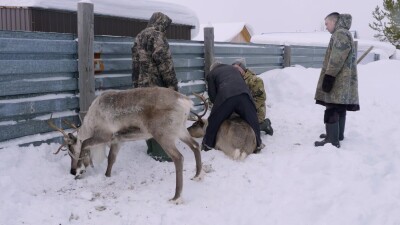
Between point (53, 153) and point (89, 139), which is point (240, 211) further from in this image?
point (53, 153)

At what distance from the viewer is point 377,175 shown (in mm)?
5336

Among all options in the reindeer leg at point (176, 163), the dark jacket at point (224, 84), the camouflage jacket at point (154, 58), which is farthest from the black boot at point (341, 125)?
the reindeer leg at point (176, 163)

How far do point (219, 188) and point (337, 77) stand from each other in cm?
265

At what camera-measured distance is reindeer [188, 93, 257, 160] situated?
617 centimetres

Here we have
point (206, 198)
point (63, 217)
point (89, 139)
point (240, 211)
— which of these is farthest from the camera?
point (89, 139)

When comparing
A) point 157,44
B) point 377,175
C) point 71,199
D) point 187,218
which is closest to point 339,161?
point 377,175

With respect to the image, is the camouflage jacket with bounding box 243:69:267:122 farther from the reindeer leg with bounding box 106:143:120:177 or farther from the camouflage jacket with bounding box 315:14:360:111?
the reindeer leg with bounding box 106:143:120:177

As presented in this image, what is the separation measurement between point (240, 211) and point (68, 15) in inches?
230

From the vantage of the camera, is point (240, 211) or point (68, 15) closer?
point (240, 211)

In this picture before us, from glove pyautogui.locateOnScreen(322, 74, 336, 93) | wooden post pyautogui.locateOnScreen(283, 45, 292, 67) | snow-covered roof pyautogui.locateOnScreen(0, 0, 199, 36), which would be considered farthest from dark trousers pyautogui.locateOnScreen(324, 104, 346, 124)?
wooden post pyautogui.locateOnScreen(283, 45, 292, 67)

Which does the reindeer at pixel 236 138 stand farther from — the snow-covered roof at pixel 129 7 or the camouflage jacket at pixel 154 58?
the snow-covered roof at pixel 129 7

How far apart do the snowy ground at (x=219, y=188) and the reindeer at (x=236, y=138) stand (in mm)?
153

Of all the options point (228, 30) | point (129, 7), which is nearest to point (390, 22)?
point (228, 30)

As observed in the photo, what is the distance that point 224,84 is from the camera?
6523 mm
